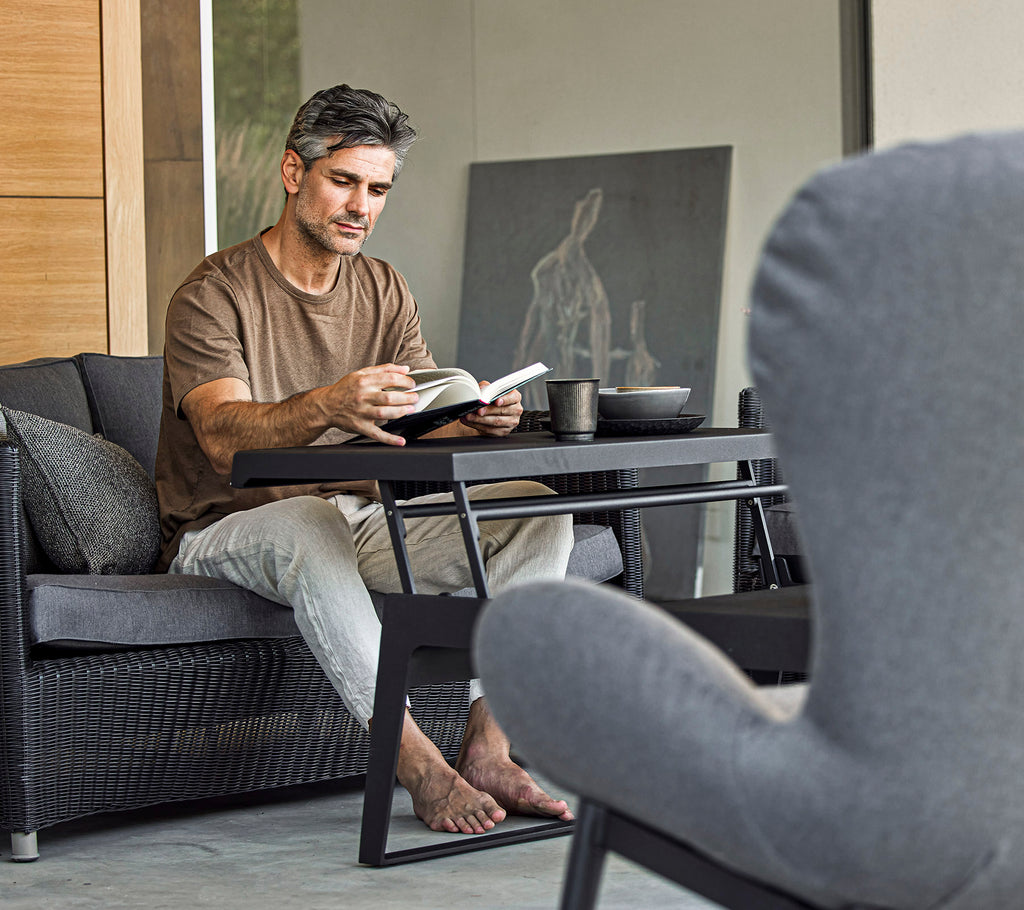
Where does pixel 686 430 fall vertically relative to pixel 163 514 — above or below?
above

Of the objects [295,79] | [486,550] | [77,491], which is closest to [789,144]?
[295,79]

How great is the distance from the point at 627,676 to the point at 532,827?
1.34 meters

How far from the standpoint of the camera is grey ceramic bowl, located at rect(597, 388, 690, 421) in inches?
81.1

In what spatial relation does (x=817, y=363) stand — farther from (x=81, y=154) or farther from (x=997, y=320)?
(x=81, y=154)

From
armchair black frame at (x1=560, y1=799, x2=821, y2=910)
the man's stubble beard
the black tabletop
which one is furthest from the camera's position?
the man's stubble beard

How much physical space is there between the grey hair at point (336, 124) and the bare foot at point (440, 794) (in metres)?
1.03

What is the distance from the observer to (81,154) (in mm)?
3645

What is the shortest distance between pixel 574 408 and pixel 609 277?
299cm

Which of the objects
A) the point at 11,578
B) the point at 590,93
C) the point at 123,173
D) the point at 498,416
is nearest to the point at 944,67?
the point at 590,93

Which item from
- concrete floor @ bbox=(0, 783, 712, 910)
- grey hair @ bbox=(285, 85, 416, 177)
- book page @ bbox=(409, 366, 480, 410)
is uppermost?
grey hair @ bbox=(285, 85, 416, 177)

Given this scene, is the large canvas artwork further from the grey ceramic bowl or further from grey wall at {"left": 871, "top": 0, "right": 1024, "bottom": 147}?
the grey ceramic bowl

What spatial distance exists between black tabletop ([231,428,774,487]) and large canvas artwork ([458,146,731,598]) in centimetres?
276

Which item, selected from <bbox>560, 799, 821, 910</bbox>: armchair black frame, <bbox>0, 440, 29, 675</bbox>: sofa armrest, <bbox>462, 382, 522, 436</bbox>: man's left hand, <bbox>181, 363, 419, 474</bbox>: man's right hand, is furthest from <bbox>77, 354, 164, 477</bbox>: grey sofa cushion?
<bbox>560, 799, 821, 910</bbox>: armchair black frame

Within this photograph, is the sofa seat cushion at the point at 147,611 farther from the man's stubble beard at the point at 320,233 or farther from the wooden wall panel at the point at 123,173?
the wooden wall panel at the point at 123,173
